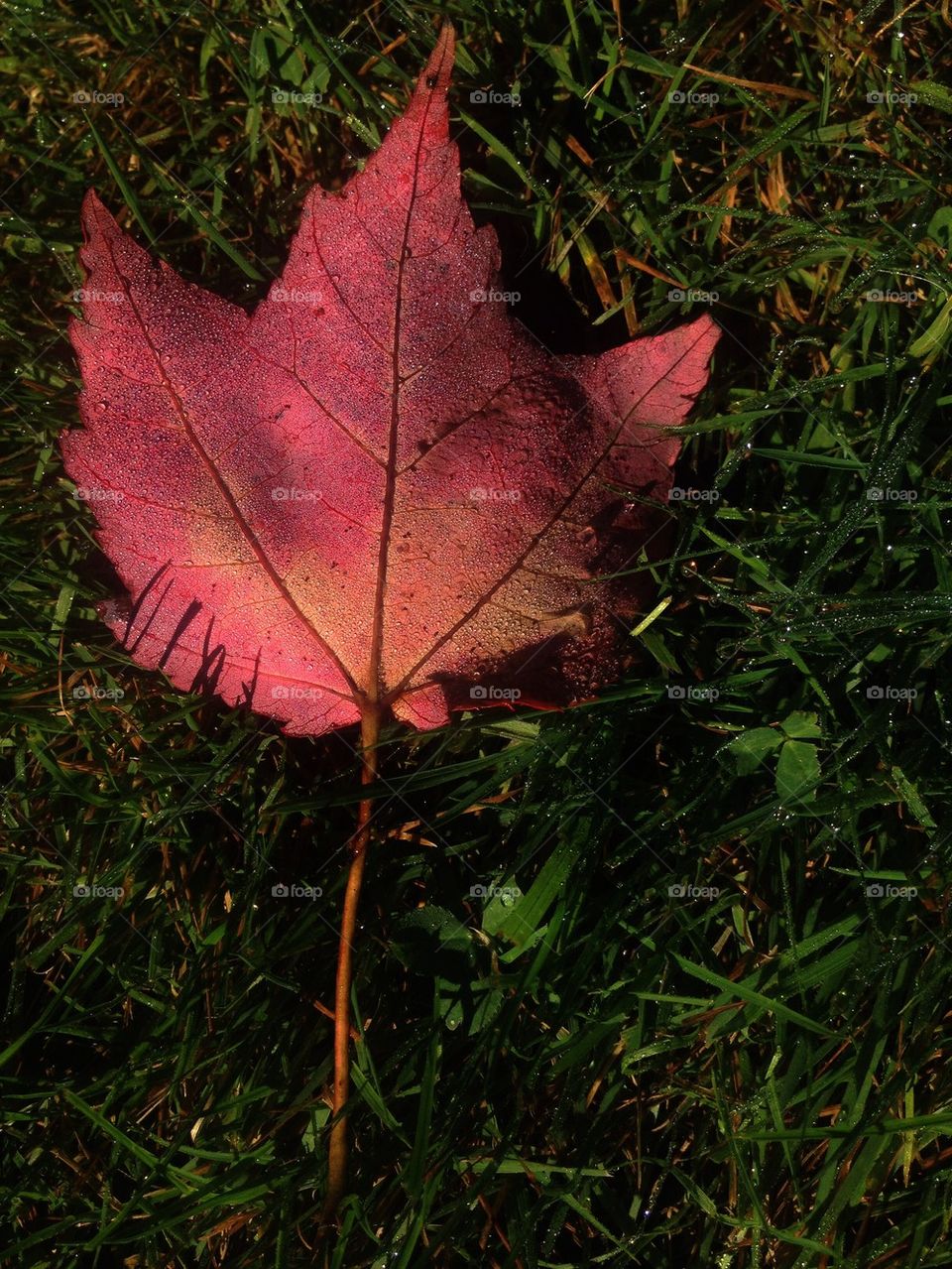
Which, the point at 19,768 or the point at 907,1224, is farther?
the point at 19,768

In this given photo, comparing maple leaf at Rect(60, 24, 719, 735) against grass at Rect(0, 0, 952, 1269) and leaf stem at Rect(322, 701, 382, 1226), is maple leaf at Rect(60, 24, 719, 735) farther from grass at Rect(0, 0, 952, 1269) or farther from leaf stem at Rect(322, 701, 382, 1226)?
grass at Rect(0, 0, 952, 1269)

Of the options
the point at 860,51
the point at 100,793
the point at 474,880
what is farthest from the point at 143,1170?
the point at 860,51

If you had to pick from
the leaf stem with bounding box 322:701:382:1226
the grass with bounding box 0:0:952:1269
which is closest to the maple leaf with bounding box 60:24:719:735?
the leaf stem with bounding box 322:701:382:1226

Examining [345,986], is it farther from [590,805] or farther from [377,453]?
[377,453]

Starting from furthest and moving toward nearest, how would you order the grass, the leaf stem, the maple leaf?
the grass → the leaf stem → the maple leaf

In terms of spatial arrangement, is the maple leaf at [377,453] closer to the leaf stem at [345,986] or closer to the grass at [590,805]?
the leaf stem at [345,986]

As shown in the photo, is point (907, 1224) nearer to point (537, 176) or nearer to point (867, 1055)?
point (867, 1055)

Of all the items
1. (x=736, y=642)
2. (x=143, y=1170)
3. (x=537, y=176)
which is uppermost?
(x=537, y=176)
